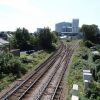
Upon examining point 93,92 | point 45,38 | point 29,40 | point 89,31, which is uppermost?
point 89,31

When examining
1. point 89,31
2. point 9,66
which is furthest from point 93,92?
point 89,31

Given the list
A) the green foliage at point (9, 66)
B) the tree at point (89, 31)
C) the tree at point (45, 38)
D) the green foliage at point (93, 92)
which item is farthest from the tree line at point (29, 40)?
the green foliage at point (93, 92)

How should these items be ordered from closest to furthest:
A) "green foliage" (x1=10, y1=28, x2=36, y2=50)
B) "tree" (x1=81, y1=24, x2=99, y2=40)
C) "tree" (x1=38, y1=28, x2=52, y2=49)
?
"green foliage" (x1=10, y1=28, x2=36, y2=50), "tree" (x1=38, y1=28, x2=52, y2=49), "tree" (x1=81, y1=24, x2=99, y2=40)

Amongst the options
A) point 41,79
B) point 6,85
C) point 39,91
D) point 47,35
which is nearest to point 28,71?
point 41,79

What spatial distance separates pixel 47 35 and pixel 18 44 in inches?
475

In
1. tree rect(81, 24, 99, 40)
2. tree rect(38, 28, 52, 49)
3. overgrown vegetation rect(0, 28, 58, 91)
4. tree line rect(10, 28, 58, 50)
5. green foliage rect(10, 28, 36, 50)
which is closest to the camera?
overgrown vegetation rect(0, 28, 58, 91)

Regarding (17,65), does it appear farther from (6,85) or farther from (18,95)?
(18,95)

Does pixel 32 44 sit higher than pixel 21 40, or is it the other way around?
pixel 21 40

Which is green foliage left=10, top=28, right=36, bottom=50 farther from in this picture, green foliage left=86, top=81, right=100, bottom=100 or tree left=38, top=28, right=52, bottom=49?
green foliage left=86, top=81, right=100, bottom=100

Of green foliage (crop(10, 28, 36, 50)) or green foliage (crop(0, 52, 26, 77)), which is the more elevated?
green foliage (crop(10, 28, 36, 50))

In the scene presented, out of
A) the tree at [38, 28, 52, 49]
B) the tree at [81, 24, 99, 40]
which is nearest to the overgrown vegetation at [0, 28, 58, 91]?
the tree at [38, 28, 52, 49]

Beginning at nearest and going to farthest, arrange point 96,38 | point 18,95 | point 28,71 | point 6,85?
point 18,95 < point 6,85 < point 28,71 < point 96,38

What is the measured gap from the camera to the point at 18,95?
21.9 metres

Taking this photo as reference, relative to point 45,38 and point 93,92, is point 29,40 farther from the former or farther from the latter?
point 93,92
